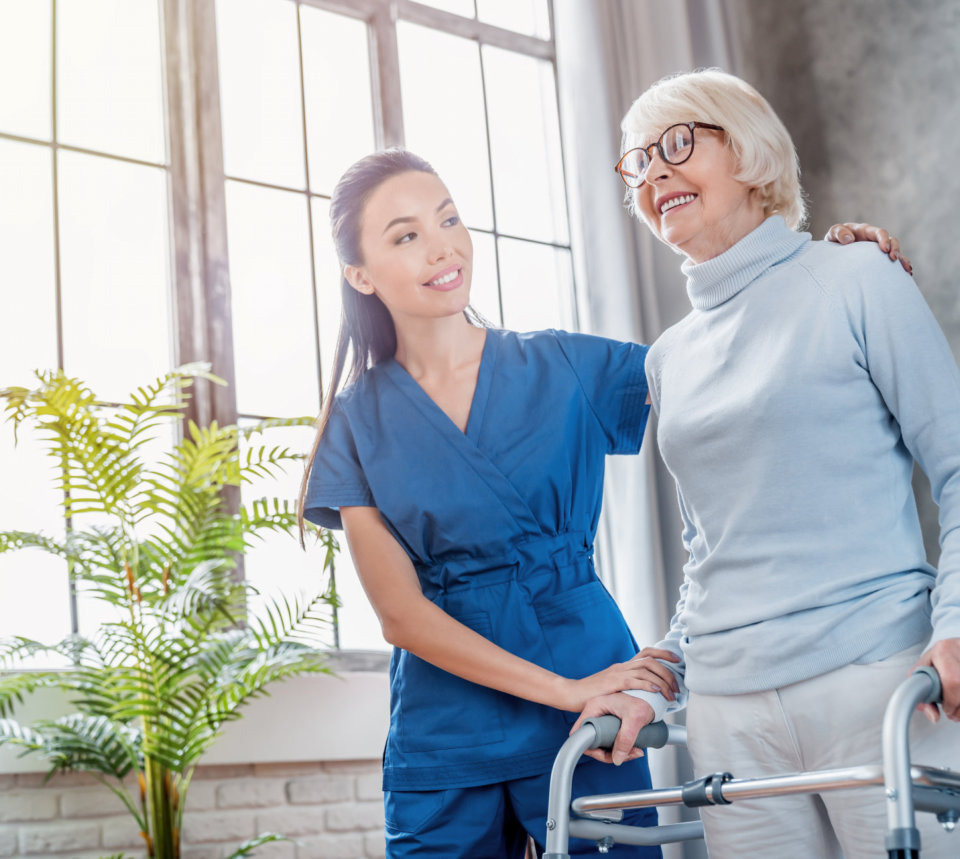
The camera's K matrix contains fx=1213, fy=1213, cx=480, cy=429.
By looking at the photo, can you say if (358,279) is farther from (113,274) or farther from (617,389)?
(113,274)

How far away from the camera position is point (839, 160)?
388cm

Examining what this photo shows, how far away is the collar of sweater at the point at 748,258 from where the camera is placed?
1.48 metres

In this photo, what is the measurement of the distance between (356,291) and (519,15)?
8.41 ft

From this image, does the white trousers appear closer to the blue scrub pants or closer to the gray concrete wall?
the blue scrub pants

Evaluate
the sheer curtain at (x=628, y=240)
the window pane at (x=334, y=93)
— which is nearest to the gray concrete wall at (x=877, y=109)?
the sheer curtain at (x=628, y=240)

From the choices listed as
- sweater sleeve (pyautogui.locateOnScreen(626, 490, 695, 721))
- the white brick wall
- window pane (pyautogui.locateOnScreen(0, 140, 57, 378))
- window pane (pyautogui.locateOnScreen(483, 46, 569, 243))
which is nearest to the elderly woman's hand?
sweater sleeve (pyautogui.locateOnScreen(626, 490, 695, 721))

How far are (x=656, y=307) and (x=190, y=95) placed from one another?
1489 mm

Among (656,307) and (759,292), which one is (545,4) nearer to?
(656,307)

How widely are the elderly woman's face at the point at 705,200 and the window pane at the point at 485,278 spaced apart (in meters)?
2.26

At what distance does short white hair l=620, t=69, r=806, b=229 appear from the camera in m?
1.51

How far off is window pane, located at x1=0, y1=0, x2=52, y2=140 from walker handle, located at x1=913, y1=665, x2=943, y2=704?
9.00 feet

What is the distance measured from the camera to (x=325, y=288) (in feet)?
11.6

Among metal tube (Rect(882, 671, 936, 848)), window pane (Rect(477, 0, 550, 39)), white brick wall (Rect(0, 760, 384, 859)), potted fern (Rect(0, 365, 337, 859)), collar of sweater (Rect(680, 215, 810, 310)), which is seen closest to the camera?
metal tube (Rect(882, 671, 936, 848))

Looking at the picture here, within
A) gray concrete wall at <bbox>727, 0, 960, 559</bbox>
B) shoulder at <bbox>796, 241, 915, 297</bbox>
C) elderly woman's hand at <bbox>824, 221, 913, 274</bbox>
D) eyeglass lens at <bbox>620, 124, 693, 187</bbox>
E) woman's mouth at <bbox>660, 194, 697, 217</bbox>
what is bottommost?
shoulder at <bbox>796, 241, 915, 297</bbox>
